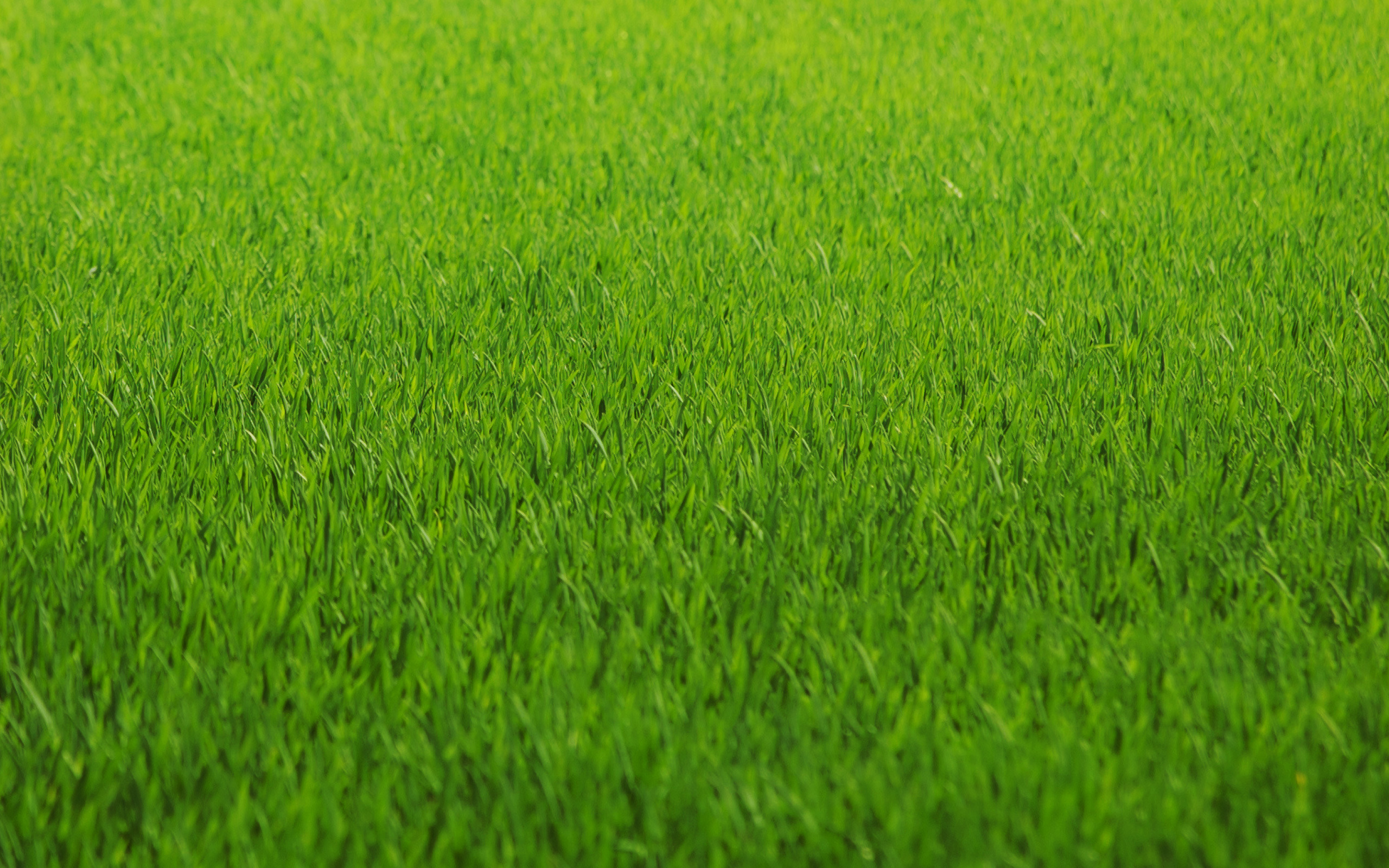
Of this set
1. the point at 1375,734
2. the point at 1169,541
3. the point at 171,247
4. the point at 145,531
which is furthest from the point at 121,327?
the point at 1375,734

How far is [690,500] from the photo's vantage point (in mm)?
2182

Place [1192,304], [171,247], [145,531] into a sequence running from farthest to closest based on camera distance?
[171,247]
[1192,304]
[145,531]

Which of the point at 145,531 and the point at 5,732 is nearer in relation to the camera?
the point at 5,732

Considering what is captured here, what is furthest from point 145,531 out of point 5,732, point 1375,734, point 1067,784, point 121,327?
point 1375,734

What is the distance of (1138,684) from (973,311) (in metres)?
1.69

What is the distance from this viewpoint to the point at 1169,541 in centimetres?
208

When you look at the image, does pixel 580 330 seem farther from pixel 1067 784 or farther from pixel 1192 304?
pixel 1067 784

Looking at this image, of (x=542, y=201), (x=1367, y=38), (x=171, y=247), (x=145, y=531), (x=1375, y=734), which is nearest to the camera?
(x=1375, y=734)

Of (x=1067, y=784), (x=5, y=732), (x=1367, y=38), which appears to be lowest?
(x=5, y=732)

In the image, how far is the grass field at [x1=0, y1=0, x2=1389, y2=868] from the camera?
1509mm

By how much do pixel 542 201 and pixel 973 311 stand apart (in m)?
1.62

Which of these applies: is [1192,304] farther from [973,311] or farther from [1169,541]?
[1169,541]

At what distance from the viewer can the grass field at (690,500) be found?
59.4 inches

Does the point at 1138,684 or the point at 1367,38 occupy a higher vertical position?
the point at 1367,38
